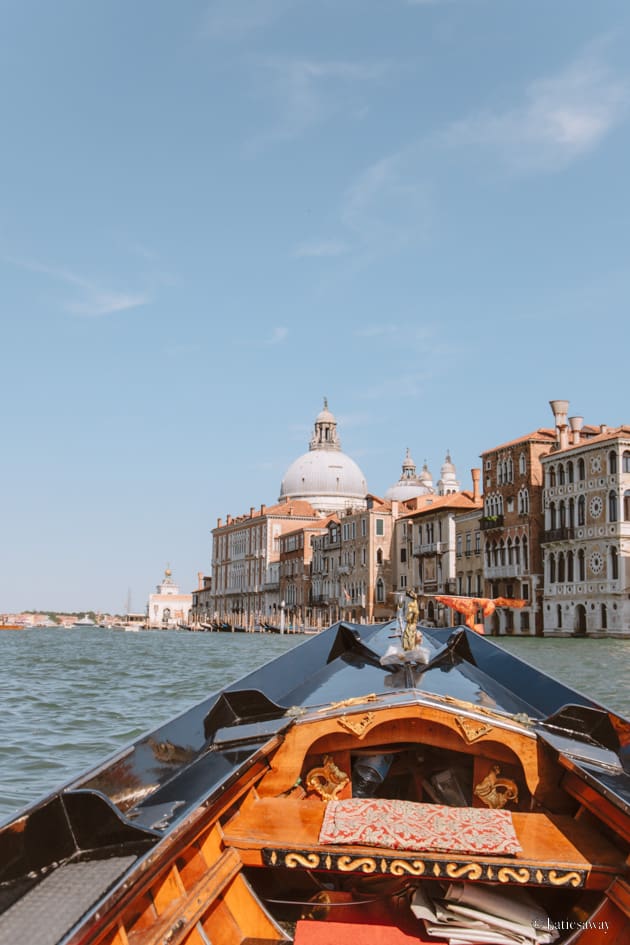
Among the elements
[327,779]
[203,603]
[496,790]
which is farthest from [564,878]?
[203,603]

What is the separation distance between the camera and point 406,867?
8.45 ft

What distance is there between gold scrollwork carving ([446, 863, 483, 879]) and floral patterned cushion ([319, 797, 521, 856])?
0.05m

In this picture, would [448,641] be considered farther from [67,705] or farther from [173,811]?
[67,705]

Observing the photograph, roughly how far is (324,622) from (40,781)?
5196cm

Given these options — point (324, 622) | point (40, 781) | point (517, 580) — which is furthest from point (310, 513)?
point (40, 781)

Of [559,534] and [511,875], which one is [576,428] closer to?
[559,534]

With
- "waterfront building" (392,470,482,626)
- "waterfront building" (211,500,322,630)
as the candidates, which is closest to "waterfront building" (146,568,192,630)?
"waterfront building" (211,500,322,630)

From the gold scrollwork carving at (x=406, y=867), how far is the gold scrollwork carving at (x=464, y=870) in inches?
2.8

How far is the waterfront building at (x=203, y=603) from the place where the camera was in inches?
3258

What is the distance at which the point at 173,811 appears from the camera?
249 cm

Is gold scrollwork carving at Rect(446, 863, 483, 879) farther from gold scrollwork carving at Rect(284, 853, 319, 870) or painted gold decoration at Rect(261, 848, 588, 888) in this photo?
gold scrollwork carving at Rect(284, 853, 319, 870)

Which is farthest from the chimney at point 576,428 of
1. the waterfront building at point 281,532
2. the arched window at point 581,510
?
the waterfront building at point 281,532

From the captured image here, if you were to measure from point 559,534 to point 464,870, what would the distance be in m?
32.4

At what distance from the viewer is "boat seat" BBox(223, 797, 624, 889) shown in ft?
8.38
